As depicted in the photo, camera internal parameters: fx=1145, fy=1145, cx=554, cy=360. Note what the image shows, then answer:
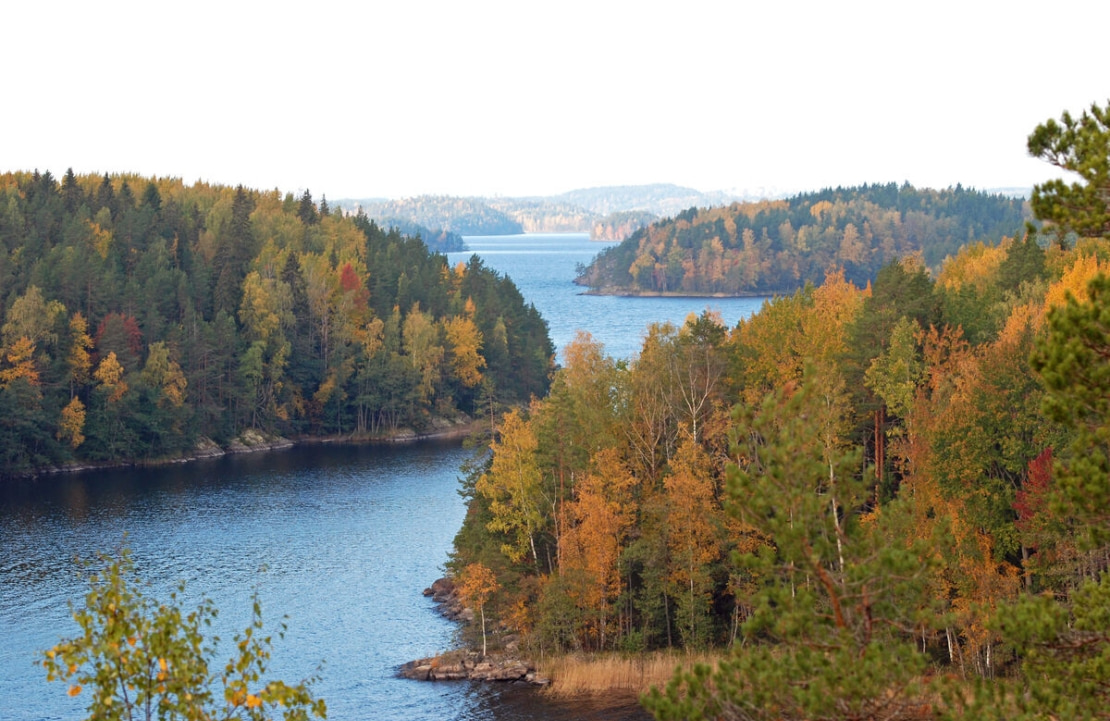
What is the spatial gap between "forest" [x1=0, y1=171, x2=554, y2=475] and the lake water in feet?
18.6

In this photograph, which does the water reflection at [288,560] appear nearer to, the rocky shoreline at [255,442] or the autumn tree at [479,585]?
the rocky shoreline at [255,442]

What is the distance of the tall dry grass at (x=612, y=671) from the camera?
1554 inches

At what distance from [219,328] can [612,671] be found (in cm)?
6272

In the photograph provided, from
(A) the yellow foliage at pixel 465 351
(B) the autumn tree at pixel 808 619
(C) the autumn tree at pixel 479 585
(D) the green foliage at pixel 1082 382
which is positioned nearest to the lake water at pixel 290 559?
(C) the autumn tree at pixel 479 585

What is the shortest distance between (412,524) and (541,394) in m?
49.1

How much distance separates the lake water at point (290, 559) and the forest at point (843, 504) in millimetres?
4779

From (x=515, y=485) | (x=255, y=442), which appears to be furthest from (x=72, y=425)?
(x=515, y=485)

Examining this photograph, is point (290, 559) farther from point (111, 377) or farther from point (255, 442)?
point (255, 442)

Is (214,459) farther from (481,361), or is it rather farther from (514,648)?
(514,648)

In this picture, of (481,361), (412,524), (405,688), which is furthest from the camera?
(481,361)

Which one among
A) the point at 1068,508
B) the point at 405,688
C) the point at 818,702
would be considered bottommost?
the point at 405,688

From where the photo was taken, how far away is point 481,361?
109 meters

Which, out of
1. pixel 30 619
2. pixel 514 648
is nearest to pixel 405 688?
pixel 514 648

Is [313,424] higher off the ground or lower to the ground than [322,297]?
lower
